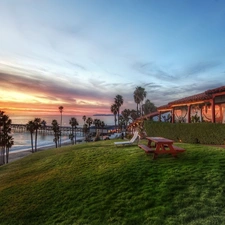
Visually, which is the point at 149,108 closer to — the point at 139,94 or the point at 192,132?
the point at 139,94

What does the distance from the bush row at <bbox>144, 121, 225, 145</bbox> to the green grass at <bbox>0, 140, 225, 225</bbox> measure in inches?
183

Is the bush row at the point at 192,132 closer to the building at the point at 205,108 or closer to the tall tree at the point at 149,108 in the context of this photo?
the building at the point at 205,108

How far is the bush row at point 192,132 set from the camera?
467 inches

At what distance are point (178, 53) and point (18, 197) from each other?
17.5 meters

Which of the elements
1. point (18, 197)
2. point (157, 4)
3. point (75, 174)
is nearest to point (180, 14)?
point (157, 4)

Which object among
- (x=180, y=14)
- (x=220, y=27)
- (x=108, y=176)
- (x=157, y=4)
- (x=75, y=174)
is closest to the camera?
(x=108, y=176)

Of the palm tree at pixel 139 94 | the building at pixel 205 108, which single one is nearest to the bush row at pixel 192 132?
the building at pixel 205 108

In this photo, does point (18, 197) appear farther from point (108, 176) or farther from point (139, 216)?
point (139, 216)

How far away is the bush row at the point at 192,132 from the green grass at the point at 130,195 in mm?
4637

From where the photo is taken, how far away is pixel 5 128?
33312mm

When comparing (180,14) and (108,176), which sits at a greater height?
(180,14)

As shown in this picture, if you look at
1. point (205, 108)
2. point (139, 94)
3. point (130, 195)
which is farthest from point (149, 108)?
point (130, 195)

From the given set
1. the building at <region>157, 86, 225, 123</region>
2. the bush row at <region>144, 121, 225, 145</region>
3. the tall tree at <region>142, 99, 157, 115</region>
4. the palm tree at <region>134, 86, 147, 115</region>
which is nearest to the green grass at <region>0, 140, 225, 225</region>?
the bush row at <region>144, 121, 225, 145</region>

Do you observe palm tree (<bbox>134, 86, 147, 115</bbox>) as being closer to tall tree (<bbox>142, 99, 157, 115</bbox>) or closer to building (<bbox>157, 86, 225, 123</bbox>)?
tall tree (<bbox>142, 99, 157, 115</bbox>)
